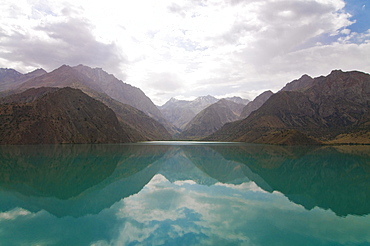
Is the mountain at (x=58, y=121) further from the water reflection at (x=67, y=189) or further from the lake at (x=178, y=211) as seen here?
the lake at (x=178, y=211)

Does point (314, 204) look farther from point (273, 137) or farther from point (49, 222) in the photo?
point (273, 137)

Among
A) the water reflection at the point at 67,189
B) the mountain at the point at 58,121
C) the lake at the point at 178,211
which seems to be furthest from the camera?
the mountain at the point at 58,121

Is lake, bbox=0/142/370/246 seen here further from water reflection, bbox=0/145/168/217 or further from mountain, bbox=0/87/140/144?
mountain, bbox=0/87/140/144

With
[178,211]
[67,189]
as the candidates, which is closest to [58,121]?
[67,189]

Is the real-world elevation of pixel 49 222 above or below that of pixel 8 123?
below

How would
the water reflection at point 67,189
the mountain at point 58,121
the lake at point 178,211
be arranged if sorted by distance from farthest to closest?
1. the mountain at point 58,121
2. the water reflection at point 67,189
3. the lake at point 178,211

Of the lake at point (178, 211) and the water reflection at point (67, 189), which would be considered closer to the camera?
the lake at point (178, 211)

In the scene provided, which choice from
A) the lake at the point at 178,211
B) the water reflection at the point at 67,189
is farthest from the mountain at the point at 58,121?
the lake at the point at 178,211

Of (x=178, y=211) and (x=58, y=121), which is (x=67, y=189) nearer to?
(x=178, y=211)

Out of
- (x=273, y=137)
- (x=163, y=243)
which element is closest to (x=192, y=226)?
(x=163, y=243)
